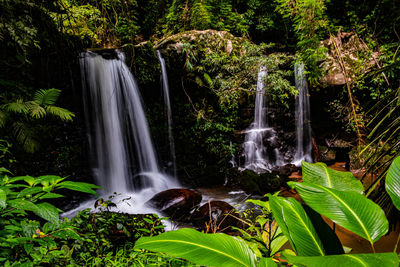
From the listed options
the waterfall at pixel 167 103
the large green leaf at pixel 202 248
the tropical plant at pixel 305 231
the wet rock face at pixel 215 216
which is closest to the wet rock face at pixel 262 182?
the wet rock face at pixel 215 216

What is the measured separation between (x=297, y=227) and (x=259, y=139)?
6.61 metres

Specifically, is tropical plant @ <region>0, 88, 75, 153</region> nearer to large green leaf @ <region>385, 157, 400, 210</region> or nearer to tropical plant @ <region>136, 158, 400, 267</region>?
tropical plant @ <region>136, 158, 400, 267</region>

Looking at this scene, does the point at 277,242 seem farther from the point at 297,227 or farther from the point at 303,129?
the point at 303,129

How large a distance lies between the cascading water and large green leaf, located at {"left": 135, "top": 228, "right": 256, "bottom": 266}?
4744mm

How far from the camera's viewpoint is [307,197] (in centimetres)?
86

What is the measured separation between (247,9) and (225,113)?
17.1 ft

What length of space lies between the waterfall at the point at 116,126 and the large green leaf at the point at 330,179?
513cm

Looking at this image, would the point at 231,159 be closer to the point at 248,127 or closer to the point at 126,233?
the point at 248,127

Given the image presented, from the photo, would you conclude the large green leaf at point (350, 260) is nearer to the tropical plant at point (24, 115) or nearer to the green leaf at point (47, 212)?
the green leaf at point (47, 212)

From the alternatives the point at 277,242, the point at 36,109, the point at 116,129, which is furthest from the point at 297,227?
the point at 116,129

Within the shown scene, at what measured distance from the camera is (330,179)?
1.11m

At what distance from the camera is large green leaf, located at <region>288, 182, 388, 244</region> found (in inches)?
30.5

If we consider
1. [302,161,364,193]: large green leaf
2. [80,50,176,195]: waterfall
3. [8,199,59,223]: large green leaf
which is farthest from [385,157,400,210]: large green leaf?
[80,50,176,195]: waterfall

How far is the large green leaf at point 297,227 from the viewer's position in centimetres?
81
